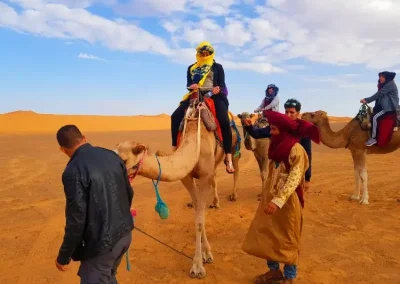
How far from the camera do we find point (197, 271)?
5.04 metres

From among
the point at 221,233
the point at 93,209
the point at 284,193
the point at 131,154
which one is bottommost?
the point at 221,233

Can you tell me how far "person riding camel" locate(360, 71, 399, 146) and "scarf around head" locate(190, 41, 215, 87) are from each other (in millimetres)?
4757

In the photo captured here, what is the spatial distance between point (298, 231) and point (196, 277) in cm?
159

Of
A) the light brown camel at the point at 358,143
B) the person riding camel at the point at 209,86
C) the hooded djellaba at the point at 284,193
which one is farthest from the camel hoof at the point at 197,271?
the light brown camel at the point at 358,143

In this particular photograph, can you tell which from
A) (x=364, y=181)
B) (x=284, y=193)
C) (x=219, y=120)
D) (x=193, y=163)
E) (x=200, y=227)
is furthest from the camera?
(x=364, y=181)

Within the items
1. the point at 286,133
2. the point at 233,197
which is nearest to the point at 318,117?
the point at 233,197

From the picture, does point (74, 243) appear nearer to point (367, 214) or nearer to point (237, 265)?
point (237, 265)

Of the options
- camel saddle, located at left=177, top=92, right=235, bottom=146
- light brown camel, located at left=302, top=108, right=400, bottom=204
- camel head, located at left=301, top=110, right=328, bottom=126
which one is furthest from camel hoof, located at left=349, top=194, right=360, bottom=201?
camel saddle, located at left=177, top=92, right=235, bottom=146

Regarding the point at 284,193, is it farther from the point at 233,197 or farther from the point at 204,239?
the point at 233,197

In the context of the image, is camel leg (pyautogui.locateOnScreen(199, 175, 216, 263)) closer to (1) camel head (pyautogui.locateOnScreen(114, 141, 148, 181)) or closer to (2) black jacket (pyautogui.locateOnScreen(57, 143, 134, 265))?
(1) camel head (pyautogui.locateOnScreen(114, 141, 148, 181))

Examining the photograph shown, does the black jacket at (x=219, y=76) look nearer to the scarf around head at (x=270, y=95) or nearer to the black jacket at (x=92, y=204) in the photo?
the black jacket at (x=92, y=204)

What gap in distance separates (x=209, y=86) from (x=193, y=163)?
201cm

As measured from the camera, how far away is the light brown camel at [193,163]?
3686 millimetres

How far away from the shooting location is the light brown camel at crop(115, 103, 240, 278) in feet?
12.1
